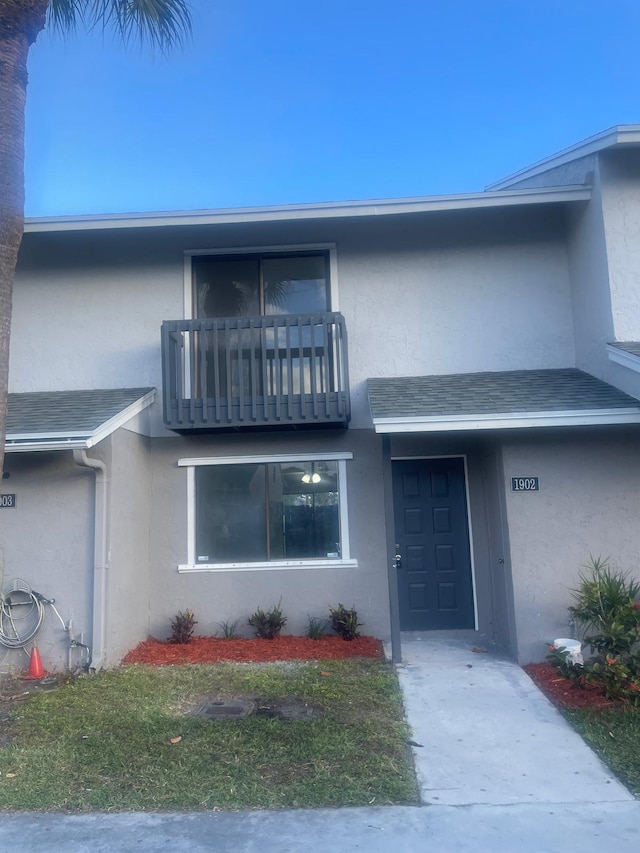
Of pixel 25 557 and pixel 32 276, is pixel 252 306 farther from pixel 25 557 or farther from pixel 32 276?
pixel 25 557

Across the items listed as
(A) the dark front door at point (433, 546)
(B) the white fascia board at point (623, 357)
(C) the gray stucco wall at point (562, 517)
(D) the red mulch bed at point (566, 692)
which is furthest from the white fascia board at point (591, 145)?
(D) the red mulch bed at point (566, 692)

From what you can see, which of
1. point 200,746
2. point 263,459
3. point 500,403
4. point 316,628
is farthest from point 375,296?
point 200,746

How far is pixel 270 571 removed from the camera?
8.73 m

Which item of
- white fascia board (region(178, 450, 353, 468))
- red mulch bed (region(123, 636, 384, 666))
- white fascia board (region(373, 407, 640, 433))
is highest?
white fascia board (region(373, 407, 640, 433))

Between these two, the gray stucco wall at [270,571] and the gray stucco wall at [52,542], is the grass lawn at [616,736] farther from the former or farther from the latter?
Answer: the gray stucco wall at [52,542]

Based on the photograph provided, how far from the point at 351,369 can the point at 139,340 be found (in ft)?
9.41

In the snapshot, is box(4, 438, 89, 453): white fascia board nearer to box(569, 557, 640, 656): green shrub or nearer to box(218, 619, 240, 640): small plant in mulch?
box(218, 619, 240, 640): small plant in mulch

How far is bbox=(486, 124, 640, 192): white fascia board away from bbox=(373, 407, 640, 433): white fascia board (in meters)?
3.04

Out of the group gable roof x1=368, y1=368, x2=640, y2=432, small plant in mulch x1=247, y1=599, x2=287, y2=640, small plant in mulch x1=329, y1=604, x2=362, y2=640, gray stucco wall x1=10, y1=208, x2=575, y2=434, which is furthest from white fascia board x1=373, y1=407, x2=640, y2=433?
small plant in mulch x1=247, y1=599, x2=287, y2=640

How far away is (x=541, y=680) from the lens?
22.3ft

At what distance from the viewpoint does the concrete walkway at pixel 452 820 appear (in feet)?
12.9

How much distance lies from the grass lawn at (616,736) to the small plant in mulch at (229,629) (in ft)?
13.5

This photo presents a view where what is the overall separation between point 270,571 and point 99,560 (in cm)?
219

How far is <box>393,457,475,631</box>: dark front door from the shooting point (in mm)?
8750
